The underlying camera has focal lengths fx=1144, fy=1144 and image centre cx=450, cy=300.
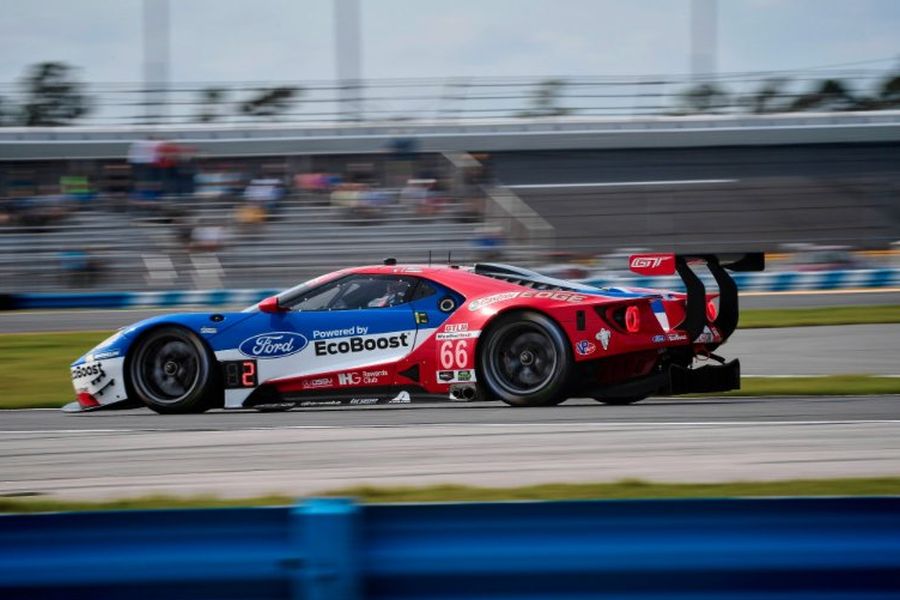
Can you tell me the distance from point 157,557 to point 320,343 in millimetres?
5510

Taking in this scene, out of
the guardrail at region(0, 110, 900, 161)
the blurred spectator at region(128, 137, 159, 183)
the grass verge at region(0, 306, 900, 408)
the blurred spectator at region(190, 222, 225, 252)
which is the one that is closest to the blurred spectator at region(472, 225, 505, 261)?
the guardrail at region(0, 110, 900, 161)

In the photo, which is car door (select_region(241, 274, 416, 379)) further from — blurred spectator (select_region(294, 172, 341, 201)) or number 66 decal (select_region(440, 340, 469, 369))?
blurred spectator (select_region(294, 172, 341, 201))

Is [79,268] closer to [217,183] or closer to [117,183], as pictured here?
[117,183]

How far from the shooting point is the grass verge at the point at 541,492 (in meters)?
5.15

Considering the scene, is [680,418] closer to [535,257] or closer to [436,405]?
[436,405]

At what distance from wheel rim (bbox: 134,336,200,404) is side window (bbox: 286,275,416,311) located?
0.90m

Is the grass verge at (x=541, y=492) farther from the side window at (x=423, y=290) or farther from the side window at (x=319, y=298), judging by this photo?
the side window at (x=319, y=298)

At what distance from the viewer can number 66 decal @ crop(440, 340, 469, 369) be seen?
8164mm

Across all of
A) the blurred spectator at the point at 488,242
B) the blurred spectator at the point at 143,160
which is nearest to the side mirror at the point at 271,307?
the blurred spectator at the point at 488,242

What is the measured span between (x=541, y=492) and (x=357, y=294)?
3571mm

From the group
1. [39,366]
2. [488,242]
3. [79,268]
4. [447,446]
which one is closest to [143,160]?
[79,268]

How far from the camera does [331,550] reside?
2857 mm

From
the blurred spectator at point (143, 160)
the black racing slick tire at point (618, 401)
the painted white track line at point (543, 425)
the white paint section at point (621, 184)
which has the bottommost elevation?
the painted white track line at point (543, 425)

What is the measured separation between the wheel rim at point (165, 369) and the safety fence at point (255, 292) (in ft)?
37.0
